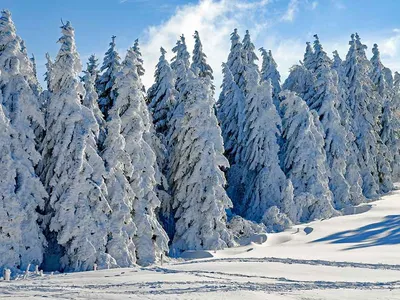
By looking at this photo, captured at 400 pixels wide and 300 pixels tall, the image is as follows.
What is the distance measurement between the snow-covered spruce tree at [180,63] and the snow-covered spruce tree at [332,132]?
12956mm

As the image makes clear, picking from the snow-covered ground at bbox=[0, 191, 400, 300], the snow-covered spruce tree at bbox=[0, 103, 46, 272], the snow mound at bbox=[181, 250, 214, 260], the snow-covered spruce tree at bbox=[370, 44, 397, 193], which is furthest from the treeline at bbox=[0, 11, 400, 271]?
the snow-covered ground at bbox=[0, 191, 400, 300]

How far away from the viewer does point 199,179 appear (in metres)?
32.3

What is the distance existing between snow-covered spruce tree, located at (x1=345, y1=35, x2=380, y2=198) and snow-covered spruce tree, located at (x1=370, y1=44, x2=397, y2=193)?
1088 mm

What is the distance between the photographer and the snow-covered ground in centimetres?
1709

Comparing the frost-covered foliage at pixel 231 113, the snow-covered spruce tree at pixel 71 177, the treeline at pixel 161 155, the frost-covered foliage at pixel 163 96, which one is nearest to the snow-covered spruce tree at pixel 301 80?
the treeline at pixel 161 155

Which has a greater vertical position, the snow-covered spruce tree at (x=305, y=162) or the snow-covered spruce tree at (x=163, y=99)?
the snow-covered spruce tree at (x=163, y=99)

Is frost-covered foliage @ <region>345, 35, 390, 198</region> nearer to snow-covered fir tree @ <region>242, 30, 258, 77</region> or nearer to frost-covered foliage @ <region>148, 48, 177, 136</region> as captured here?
snow-covered fir tree @ <region>242, 30, 258, 77</region>

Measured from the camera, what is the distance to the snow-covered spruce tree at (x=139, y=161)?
93.1ft

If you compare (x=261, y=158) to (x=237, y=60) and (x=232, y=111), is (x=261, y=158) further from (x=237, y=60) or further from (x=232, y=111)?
(x=237, y=60)

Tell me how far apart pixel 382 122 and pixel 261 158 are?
927 inches

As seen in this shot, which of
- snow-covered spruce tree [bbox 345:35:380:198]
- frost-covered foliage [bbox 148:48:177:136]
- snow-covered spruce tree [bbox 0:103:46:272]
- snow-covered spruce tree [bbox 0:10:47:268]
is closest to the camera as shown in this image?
snow-covered spruce tree [bbox 0:103:46:272]

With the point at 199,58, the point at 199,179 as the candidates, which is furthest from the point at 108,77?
the point at 199,58

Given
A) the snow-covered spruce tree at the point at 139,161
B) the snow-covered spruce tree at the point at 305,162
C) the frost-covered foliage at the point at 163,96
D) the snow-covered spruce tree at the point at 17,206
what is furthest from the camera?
the snow-covered spruce tree at the point at 305,162

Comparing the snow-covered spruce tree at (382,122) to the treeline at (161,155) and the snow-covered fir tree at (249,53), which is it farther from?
the snow-covered fir tree at (249,53)
